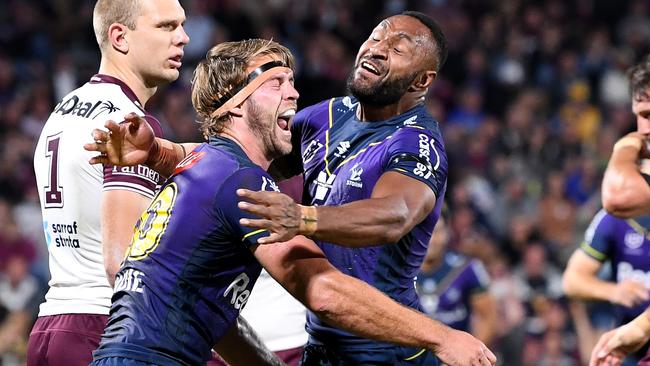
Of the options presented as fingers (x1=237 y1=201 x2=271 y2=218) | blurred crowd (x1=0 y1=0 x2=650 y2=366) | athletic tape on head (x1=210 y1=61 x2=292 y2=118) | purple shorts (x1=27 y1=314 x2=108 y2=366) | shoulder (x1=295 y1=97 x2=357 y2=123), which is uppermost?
athletic tape on head (x1=210 y1=61 x2=292 y2=118)

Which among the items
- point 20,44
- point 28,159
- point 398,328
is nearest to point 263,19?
point 20,44

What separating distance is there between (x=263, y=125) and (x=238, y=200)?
21.8 inches

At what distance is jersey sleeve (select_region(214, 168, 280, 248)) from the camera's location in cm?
420

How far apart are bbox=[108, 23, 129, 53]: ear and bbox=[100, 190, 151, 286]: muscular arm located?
0.91 metres

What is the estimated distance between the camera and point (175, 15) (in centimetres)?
562

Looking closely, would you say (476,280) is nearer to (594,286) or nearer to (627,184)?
(594,286)

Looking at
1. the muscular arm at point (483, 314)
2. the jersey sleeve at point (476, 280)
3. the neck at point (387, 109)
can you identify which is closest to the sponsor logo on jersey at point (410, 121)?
the neck at point (387, 109)

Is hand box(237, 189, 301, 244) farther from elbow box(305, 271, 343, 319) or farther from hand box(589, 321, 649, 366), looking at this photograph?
hand box(589, 321, 649, 366)

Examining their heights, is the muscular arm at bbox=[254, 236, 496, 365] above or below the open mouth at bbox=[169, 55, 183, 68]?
below

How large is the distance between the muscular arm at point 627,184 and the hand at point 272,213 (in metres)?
2.56

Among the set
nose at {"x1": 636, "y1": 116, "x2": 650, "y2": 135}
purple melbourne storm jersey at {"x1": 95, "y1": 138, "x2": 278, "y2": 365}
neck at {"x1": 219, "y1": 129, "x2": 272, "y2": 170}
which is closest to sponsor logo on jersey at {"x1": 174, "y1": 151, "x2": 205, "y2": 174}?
purple melbourne storm jersey at {"x1": 95, "y1": 138, "x2": 278, "y2": 365}

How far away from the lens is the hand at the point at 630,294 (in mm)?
6758

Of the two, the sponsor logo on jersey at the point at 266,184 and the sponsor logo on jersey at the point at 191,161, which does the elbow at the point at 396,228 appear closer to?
the sponsor logo on jersey at the point at 266,184

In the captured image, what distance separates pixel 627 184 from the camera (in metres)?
5.97
